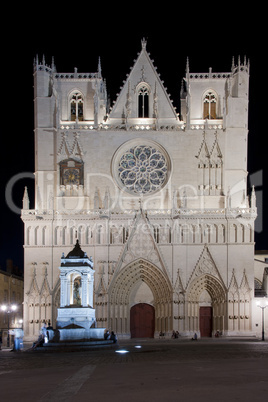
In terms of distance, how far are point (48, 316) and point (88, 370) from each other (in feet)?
96.5

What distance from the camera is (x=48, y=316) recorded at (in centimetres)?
4644

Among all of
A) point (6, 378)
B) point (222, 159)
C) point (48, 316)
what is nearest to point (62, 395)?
point (6, 378)

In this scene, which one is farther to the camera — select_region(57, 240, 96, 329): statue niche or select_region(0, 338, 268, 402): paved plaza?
select_region(57, 240, 96, 329): statue niche

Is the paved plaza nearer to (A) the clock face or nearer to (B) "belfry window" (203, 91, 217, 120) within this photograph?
(A) the clock face

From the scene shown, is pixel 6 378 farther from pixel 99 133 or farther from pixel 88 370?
pixel 99 133

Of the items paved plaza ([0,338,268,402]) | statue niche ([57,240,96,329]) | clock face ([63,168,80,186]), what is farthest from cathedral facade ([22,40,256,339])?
paved plaza ([0,338,268,402])

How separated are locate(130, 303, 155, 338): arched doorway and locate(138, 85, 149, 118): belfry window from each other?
14.7 metres

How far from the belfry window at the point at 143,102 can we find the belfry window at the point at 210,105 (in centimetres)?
446

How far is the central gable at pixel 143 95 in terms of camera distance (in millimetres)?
50031

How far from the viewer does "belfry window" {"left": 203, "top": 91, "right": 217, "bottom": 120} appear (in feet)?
167

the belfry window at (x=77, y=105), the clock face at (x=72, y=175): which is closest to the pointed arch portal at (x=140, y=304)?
the clock face at (x=72, y=175)

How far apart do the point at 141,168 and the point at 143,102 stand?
5093 millimetres

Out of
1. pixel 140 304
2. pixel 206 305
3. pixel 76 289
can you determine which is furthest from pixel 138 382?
pixel 140 304

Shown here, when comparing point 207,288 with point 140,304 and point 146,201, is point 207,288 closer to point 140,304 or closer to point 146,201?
point 140,304
